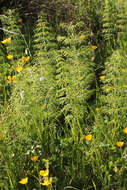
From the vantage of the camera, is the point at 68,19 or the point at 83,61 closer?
the point at 83,61

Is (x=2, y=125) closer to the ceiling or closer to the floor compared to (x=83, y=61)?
closer to the floor

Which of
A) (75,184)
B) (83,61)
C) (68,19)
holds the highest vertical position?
(68,19)

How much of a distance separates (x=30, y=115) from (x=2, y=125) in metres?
0.33

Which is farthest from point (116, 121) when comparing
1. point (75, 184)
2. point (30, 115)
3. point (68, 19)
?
point (68, 19)

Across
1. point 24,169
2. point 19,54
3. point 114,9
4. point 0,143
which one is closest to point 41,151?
point 24,169

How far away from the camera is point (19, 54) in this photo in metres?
3.34

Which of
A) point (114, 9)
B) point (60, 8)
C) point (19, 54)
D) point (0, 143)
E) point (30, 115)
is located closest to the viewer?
point (0, 143)

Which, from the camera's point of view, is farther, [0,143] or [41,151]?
[41,151]

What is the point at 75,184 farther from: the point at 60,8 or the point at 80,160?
the point at 60,8

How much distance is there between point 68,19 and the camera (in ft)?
13.1

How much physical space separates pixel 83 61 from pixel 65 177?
111 cm

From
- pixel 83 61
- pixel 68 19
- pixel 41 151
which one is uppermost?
pixel 68 19

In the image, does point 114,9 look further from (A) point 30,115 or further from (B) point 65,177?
(B) point 65,177

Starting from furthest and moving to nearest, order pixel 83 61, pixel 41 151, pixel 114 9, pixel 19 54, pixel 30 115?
pixel 114 9
pixel 19 54
pixel 83 61
pixel 30 115
pixel 41 151
